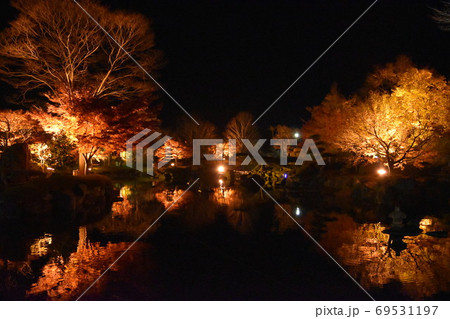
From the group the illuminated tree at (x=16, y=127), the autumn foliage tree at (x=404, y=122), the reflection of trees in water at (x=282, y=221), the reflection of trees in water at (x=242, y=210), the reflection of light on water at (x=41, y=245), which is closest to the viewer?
the reflection of light on water at (x=41, y=245)

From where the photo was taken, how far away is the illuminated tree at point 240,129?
4949 cm

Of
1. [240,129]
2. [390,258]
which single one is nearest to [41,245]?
[390,258]

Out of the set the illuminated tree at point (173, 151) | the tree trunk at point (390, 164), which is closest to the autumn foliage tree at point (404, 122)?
the tree trunk at point (390, 164)

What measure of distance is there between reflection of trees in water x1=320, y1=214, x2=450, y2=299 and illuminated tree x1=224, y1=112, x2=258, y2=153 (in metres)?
37.8

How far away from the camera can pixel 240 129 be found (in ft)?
165

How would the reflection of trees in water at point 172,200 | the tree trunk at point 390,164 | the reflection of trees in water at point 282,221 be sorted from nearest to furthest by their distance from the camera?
the reflection of trees in water at point 282,221
the reflection of trees in water at point 172,200
the tree trunk at point 390,164

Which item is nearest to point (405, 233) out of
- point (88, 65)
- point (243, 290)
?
point (243, 290)

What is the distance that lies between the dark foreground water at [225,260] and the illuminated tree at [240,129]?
36.0 metres

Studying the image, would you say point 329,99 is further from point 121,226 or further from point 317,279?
point 317,279

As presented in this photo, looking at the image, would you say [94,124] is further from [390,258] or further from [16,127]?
[390,258]

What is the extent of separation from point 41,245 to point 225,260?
15.9 feet

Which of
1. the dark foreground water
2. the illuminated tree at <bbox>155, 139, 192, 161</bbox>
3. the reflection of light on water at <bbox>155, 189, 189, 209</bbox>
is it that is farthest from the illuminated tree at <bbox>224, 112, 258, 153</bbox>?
the dark foreground water

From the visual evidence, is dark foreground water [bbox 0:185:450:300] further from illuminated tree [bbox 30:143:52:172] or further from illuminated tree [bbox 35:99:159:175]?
illuminated tree [bbox 30:143:52:172]

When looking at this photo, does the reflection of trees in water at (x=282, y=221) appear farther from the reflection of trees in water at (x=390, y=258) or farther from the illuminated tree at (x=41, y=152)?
the illuminated tree at (x=41, y=152)
